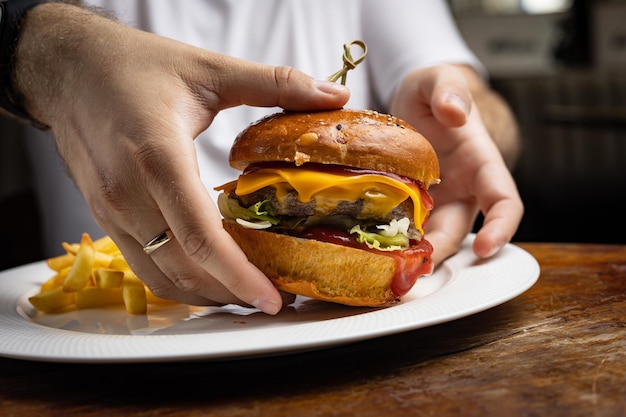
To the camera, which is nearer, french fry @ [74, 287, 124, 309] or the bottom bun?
the bottom bun

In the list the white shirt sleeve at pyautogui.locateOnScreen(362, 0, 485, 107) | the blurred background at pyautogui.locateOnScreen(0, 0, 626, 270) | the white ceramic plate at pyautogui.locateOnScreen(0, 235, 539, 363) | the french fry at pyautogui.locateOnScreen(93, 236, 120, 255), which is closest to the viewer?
the white ceramic plate at pyautogui.locateOnScreen(0, 235, 539, 363)

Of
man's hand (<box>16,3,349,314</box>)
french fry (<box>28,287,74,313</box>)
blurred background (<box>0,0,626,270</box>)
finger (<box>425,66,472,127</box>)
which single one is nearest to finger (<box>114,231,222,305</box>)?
man's hand (<box>16,3,349,314</box>)

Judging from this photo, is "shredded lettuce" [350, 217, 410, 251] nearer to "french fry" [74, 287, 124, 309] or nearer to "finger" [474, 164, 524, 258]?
"finger" [474, 164, 524, 258]

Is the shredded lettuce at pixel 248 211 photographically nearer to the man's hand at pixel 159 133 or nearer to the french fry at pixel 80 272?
the man's hand at pixel 159 133

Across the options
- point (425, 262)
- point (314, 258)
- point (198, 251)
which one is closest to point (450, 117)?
point (425, 262)

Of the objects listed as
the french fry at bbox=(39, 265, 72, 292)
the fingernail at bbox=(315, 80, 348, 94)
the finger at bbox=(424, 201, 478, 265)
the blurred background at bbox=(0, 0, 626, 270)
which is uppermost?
the fingernail at bbox=(315, 80, 348, 94)

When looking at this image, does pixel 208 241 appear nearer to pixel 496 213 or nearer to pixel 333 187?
pixel 333 187

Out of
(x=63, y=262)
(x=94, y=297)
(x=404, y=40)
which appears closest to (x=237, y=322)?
(x=94, y=297)
